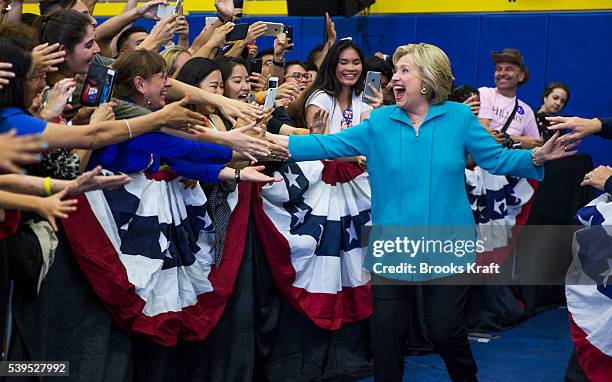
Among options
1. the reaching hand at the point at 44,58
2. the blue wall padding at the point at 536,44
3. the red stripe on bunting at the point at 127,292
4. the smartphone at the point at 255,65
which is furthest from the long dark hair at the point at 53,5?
the blue wall padding at the point at 536,44

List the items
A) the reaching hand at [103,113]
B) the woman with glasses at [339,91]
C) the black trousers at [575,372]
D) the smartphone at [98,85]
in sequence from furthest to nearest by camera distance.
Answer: the woman with glasses at [339,91] < the black trousers at [575,372] < the smartphone at [98,85] < the reaching hand at [103,113]

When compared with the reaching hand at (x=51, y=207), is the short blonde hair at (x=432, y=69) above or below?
above

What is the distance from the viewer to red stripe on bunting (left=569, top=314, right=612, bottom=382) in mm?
5141

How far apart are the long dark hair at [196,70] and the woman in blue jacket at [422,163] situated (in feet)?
2.48

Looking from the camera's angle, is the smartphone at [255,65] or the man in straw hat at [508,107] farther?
the man in straw hat at [508,107]

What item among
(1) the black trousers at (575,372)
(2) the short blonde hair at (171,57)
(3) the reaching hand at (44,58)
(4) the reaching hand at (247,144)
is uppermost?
(3) the reaching hand at (44,58)

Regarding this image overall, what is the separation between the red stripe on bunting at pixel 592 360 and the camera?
514 cm

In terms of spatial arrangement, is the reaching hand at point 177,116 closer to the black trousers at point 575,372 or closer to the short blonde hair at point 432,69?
the short blonde hair at point 432,69

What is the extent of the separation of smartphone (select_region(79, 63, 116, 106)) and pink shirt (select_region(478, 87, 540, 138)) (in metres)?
4.96

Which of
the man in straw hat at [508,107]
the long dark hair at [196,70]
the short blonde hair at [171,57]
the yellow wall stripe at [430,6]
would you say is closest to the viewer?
the long dark hair at [196,70]

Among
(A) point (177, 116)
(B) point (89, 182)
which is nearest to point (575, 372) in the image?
(A) point (177, 116)

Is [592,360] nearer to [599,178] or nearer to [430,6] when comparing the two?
[599,178]

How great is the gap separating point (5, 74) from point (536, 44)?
8195 mm

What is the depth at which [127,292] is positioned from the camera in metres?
4.73
